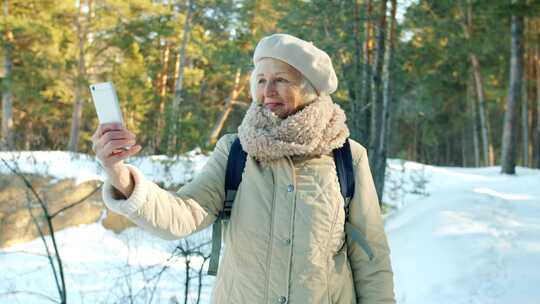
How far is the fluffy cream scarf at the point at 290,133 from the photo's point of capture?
66.3 inches

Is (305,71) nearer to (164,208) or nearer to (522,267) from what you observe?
(164,208)

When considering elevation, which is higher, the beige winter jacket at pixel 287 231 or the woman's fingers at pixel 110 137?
the woman's fingers at pixel 110 137

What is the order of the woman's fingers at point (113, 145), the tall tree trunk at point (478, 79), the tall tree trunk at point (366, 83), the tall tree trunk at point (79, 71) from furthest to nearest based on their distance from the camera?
the tall tree trunk at point (478, 79) → the tall tree trunk at point (79, 71) → the tall tree trunk at point (366, 83) → the woman's fingers at point (113, 145)

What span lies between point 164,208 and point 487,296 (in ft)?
11.6

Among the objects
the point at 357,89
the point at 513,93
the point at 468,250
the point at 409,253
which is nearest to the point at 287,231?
the point at 468,250

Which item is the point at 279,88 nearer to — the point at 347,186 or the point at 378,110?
the point at 347,186

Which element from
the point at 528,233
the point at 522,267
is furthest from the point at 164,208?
the point at 528,233

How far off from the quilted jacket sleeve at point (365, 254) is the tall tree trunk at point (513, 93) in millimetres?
12192

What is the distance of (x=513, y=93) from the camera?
1251cm

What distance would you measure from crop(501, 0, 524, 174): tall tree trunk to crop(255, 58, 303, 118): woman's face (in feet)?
40.3

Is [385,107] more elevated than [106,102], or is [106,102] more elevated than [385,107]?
[385,107]

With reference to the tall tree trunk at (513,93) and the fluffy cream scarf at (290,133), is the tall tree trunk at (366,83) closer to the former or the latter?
the tall tree trunk at (513,93)

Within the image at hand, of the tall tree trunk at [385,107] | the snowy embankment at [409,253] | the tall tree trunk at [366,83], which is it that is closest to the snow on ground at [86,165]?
the snowy embankment at [409,253]

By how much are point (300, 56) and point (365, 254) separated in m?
0.75
